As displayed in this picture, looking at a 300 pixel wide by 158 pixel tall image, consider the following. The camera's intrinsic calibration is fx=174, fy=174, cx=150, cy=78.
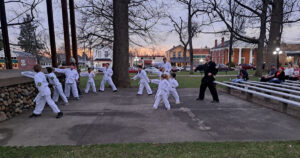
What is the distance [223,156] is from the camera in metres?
3.03

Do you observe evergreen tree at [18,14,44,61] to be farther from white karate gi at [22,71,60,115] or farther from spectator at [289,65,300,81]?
spectator at [289,65,300,81]

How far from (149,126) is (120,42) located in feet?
26.9

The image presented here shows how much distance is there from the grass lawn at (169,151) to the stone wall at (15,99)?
2.50m

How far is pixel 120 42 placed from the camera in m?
11.6

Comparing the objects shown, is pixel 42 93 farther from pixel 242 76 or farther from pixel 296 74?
pixel 296 74

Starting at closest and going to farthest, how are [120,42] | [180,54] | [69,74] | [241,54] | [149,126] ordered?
1. [149,126]
2. [69,74]
3. [120,42]
4. [241,54]
5. [180,54]

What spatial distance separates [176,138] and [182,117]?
159 centimetres

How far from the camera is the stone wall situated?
527cm

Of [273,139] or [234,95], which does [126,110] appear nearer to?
[273,139]

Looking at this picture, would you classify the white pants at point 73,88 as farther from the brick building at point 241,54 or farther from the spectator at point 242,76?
the brick building at point 241,54

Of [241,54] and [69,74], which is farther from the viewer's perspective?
[241,54]

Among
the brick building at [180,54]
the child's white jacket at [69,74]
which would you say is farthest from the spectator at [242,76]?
the brick building at [180,54]

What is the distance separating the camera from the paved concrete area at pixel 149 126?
383 cm

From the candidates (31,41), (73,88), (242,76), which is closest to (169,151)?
(73,88)
